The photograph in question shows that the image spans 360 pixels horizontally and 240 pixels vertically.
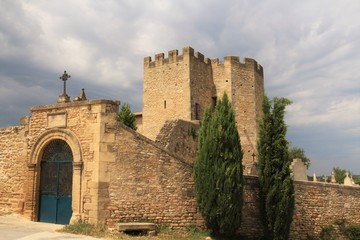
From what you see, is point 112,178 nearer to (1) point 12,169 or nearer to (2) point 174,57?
(1) point 12,169

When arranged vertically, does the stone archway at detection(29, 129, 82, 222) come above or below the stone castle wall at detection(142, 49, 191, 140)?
below

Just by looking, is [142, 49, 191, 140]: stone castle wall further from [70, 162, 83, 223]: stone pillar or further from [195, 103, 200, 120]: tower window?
[70, 162, 83, 223]: stone pillar

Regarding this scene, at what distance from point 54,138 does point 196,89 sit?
16334 millimetres

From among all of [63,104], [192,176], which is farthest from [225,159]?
[63,104]

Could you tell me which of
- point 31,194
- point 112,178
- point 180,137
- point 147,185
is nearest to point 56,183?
point 31,194

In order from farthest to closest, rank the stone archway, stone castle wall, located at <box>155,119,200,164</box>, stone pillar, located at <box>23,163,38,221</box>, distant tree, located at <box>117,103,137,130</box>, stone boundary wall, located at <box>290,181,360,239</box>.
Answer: distant tree, located at <box>117,103,137,130</box> < stone castle wall, located at <box>155,119,200,164</box> < stone boundary wall, located at <box>290,181,360,239</box> < stone pillar, located at <box>23,163,38,221</box> < the stone archway

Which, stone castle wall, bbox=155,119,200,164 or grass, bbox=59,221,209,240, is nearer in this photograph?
grass, bbox=59,221,209,240

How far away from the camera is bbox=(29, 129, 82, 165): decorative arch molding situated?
44.3 feet

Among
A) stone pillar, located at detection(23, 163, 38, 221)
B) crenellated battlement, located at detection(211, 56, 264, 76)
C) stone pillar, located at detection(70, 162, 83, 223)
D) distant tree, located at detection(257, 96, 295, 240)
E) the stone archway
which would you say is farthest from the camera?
crenellated battlement, located at detection(211, 56, 264, 76)

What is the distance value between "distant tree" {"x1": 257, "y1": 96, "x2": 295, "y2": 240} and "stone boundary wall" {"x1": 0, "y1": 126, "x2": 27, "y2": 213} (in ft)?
31.1

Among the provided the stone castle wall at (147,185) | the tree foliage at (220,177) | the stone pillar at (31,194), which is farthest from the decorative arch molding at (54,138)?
the tree foliage at (220,177)

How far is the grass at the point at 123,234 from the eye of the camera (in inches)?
471

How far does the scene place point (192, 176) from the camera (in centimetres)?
1404

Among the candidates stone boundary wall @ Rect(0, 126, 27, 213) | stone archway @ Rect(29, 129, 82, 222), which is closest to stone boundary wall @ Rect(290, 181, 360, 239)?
stone archway @ Rect(29, 129, 82, 222)
